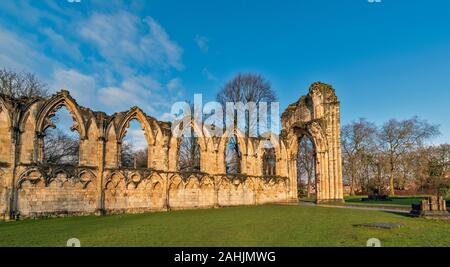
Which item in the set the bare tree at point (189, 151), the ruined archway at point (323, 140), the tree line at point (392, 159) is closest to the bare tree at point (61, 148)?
the bare tree at point (189, 151)

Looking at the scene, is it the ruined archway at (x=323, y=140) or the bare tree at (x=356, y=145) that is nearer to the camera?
the ruined archway at (x=323, y=140)

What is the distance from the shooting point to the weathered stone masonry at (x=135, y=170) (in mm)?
13820

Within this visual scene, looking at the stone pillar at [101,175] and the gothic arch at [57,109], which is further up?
the gothic arch at [57,109]

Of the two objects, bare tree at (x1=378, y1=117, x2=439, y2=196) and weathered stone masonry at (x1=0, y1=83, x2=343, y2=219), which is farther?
bare tree at (x1=378, y1=117, x2=439, y2=196)

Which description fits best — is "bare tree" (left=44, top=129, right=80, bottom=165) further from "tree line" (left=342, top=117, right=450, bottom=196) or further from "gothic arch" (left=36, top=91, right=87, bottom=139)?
"tree line" (left=342, top=117, right=450, bottom=196)

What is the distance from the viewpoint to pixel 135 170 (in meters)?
17.2

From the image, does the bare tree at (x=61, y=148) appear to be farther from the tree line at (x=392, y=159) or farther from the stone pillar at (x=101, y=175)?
the tree line at (x=392, y=159)

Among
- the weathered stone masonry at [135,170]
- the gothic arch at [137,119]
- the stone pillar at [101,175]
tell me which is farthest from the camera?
the gothic arch at [137,119]

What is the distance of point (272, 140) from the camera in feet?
85.1

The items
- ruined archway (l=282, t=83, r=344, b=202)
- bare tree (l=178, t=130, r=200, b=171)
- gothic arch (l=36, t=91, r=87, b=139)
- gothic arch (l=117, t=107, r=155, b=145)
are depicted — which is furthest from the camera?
→ bare tree (l=178, t=130, r=200, b=171)

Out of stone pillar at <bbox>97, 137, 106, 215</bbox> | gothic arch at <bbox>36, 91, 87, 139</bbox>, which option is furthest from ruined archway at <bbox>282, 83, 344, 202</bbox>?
gothic arch at <bbox>36, 91, 87, 139</bbox>

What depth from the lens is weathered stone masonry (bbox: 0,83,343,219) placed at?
13.8m

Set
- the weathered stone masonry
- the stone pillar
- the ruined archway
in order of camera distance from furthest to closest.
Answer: the ruined archway < the stone pillar < the weathered stone masonry
